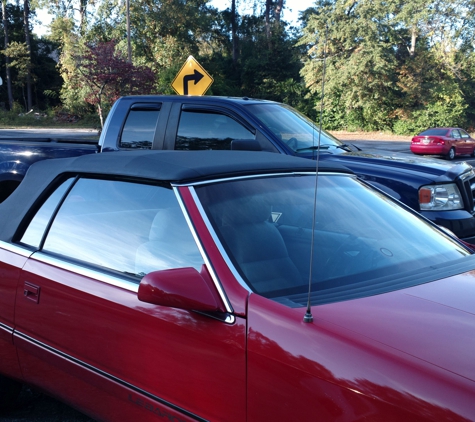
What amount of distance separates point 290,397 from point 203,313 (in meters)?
0.47

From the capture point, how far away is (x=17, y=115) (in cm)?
4688

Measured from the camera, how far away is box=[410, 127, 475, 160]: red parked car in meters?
27.9

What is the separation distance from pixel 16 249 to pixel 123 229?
2.24 feet

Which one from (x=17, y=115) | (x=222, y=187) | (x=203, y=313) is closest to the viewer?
(x=203, y=313)

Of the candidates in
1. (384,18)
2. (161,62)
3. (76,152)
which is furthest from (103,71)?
(76,152)

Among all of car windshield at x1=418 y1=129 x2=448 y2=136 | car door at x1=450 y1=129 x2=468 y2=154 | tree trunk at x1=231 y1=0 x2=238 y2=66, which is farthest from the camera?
tree trunk at x1=231 y1=0 x2=238 y2=66

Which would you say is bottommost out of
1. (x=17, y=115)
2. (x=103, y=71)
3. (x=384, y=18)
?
(x=17, y=115)

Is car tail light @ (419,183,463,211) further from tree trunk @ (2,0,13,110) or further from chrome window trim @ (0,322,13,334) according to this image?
tree trunk @ (2,0,13,110)

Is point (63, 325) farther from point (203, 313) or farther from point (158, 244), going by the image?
point (203, 313)

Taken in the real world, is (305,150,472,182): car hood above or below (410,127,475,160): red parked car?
above

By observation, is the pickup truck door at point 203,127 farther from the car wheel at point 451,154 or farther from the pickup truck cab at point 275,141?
the car wheel at point 451,154

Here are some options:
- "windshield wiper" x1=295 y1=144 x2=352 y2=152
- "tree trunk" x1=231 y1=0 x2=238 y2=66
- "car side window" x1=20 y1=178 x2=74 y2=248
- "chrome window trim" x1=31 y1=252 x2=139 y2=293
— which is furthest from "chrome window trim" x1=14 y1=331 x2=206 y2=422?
"tree trunk" x1=231 y1=0 x2=238 y2=66

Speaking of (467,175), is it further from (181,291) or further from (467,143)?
(467,143)

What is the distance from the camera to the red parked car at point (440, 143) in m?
27.9
